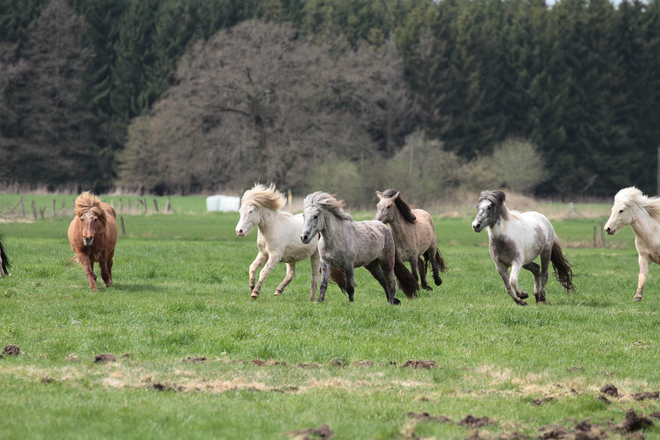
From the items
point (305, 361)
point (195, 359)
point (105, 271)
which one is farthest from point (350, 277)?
point (105, 271)

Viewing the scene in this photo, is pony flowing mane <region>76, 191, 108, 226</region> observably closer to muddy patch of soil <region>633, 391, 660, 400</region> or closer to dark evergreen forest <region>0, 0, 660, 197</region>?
muddy patch of soil <region>633, 391, 660, 400</region>

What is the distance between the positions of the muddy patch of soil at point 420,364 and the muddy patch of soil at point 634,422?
2.29m

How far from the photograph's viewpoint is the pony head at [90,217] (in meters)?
12.9

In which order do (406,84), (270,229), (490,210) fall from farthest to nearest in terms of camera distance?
1. (406,84)
2. (270,229)
3. (490,210)

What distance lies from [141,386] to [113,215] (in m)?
8.99

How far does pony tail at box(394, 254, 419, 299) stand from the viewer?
12.6 metres

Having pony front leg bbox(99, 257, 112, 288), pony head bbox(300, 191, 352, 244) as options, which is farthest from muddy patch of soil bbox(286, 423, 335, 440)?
pony front leg bbox(99, 257, 112, 288)

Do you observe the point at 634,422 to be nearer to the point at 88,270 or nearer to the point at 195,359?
the point at 195,359

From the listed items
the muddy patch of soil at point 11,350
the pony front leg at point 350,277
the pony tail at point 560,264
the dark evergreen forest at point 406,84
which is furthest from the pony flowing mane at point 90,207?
the dark evergreen forest at point 406,84

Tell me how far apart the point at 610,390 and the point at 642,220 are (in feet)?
27.1

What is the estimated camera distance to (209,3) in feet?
243

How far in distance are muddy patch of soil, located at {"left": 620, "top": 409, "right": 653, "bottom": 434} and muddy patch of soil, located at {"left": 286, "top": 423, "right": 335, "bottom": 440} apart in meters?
2.16

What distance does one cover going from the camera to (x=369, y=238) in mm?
11680

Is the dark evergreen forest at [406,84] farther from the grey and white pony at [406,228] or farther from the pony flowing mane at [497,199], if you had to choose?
the pony flowing mane at [497,199]
